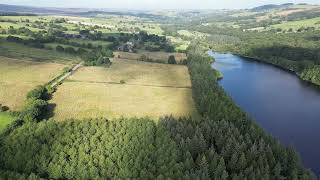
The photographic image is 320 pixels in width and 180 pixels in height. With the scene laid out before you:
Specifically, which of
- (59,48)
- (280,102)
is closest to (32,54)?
(59,48)

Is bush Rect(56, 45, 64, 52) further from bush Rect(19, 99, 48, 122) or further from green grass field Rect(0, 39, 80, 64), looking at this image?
bush Rect(19, 99, 48, 122)

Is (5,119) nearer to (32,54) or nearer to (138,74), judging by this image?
(138,74)

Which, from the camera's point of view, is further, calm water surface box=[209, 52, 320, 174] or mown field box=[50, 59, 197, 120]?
mown field box=[50, 59, 197, 120]

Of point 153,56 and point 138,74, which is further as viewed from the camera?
point 153,56

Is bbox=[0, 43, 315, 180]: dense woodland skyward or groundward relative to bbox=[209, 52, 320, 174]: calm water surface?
skyward

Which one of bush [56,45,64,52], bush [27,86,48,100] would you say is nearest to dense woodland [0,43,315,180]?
bush [27,86,48,100]

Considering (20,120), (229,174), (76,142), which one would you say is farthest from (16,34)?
(229,174)
